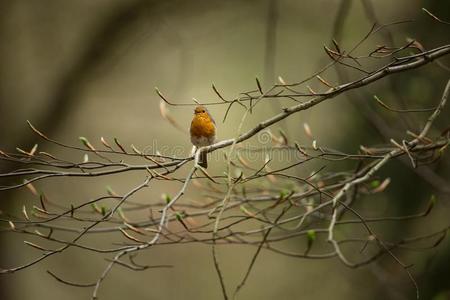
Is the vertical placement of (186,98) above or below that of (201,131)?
above

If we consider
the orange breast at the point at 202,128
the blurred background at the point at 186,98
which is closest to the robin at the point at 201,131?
the orange breast at the point at 202,128

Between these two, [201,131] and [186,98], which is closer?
[201,131]

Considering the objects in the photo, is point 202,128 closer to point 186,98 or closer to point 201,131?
point 201,131

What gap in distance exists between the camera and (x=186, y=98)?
23.6ft

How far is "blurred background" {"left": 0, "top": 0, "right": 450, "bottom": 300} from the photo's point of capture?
455 centimetres

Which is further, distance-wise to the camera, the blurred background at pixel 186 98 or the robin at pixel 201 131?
the blurred background at pixel 186 98

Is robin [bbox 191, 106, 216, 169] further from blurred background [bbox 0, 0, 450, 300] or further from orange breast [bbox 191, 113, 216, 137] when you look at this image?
blurred background [bbox 0, 0, 450, 300]

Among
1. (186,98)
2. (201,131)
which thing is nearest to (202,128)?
(201,131)

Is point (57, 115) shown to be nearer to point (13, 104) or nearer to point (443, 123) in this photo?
point (13, 104)

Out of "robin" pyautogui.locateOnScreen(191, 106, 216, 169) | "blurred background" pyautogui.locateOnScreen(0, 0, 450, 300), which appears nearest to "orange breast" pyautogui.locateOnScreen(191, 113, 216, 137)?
"robin" pyautogui.locateOnScreen(191, 106, 216, 169)

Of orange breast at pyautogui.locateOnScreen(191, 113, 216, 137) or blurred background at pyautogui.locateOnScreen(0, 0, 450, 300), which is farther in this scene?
blurred background at pyautogui.locateOnScreen(0, 0, 450, 300)

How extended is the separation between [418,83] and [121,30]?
9.18 ft

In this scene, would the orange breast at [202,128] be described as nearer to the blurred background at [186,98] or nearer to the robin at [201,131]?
the robin at [201,131]

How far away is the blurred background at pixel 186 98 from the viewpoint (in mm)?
4551
